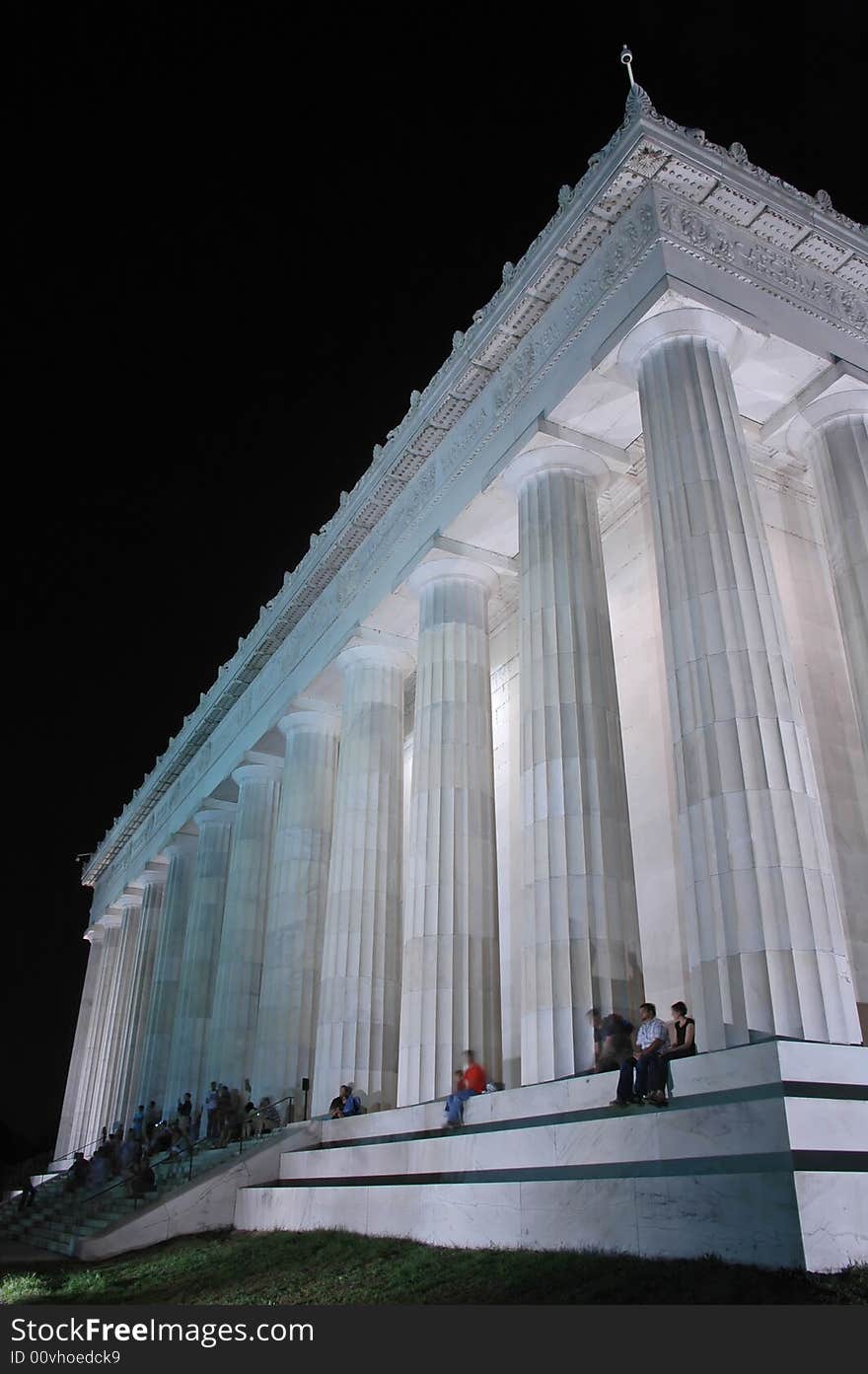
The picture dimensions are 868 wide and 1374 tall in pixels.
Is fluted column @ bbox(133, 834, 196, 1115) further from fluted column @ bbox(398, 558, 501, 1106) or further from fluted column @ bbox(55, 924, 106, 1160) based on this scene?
fluted column @ bbox(398, 558, 501, 1106)

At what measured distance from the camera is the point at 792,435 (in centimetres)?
2412

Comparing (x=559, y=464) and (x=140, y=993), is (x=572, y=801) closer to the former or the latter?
(x=559, y=464)

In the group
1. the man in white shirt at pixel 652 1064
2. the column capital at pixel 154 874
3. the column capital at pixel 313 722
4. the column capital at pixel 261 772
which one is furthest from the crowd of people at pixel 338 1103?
the column capital at pixel 154 874

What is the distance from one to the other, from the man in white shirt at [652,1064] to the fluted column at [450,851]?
378 inches

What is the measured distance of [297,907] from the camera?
1442 inches

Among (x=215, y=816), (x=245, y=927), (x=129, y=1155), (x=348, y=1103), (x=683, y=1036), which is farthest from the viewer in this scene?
(x=215, y=816)

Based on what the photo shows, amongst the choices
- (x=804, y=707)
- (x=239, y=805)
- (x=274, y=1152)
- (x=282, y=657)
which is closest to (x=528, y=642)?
(x=804, y=707)

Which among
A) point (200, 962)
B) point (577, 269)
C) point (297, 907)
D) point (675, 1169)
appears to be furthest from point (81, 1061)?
point (675, 1169)

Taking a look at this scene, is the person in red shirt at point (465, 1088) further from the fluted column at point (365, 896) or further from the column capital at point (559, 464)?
the column capital at point (559, 464)

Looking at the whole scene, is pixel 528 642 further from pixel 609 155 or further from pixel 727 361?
pixel 609 155

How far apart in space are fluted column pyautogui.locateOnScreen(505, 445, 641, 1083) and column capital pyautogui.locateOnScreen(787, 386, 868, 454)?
181 inches

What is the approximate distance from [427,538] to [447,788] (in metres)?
7.35

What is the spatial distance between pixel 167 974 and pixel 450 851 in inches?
1136

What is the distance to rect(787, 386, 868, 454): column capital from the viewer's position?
23094 millimetres
